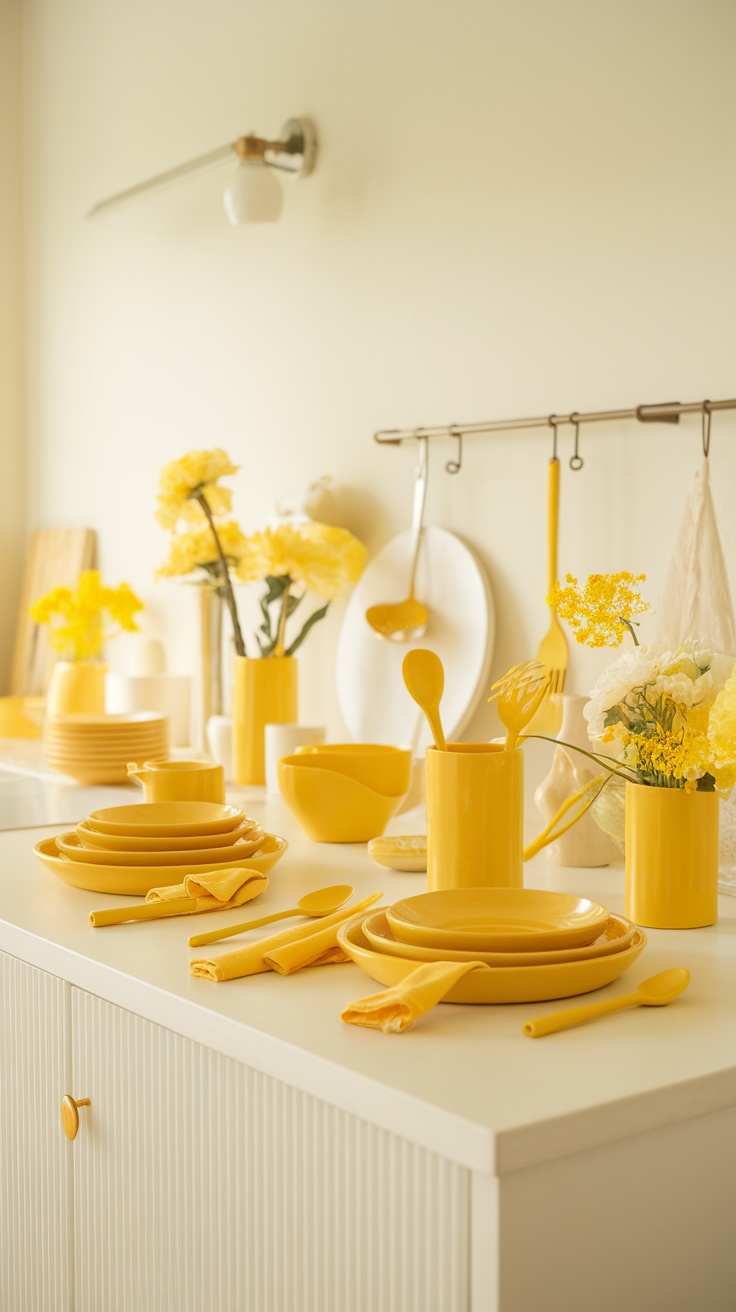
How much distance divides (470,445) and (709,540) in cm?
51

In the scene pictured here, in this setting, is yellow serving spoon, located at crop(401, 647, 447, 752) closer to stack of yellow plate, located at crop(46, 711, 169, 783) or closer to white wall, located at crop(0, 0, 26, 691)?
stack of yellow plate, located at crop(46, 711, 169, 783)

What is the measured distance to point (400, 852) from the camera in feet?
4.25

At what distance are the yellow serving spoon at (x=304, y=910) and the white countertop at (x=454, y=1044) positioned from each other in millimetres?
15

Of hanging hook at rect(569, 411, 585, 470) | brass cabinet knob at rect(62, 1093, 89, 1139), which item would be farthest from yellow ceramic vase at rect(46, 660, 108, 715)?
brass cabinet knob at rect(62, 1093, 89, 1139)

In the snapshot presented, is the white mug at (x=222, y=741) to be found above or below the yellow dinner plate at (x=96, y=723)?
below

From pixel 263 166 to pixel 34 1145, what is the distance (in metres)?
1.56

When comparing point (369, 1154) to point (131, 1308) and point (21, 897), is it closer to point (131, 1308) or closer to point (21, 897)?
point (131, 1308)

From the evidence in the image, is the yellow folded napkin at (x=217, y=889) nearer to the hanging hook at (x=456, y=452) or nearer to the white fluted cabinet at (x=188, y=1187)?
the white fluted cabinet at (x=188, y=1187)

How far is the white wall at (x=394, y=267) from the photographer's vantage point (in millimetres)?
1547

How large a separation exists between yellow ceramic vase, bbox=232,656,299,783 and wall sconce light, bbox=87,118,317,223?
728 millimetres

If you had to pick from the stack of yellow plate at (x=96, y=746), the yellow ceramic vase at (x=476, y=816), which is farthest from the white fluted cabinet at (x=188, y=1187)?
the stack of yellow plate at (x=96, y=746)

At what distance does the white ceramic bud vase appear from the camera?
1.34 m

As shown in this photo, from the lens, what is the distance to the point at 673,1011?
33.1 inches

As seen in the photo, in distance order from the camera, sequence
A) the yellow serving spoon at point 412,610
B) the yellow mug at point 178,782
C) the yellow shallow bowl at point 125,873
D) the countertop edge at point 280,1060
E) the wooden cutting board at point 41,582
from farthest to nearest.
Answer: the wooden cutting board at point 41,582 < the yellow serving spoon at point 412,610 < the yellow mug at point 178,782 < the yellow shallow bowl at point 125,873 < the countertop edge at point 280,1060
